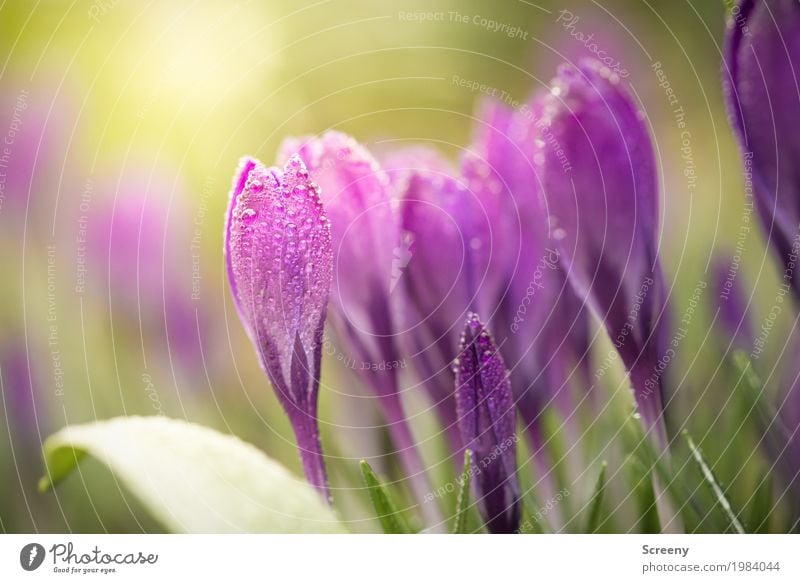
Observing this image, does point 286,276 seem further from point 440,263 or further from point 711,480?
point 711,480

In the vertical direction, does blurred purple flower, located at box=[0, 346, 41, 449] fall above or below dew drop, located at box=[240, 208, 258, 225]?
below

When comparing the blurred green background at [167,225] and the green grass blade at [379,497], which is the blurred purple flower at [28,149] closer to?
the blurred green background at [167,225]

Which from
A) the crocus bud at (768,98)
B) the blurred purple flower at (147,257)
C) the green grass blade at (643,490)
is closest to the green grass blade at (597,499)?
the green grass blade at (643,490)

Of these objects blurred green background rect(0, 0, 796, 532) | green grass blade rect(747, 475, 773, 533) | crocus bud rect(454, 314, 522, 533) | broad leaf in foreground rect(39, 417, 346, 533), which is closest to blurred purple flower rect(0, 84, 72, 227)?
blurred green background rect(0, 0, 796, 532)

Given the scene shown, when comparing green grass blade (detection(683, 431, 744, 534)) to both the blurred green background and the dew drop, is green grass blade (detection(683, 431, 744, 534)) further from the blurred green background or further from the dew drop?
the dew drop
